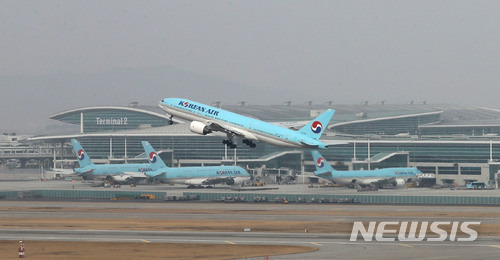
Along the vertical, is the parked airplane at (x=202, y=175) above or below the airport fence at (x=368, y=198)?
above

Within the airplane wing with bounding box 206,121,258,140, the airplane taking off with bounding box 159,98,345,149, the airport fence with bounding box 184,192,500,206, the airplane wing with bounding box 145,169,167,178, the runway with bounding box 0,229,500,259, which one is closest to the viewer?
the runway with bounding box 0,229,500,259

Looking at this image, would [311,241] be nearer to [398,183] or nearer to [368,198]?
[368,198]

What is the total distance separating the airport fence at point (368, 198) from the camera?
474ft

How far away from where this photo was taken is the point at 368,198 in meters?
151

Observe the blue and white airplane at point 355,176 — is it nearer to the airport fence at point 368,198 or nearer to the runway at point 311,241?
the airport fence at point 368,198

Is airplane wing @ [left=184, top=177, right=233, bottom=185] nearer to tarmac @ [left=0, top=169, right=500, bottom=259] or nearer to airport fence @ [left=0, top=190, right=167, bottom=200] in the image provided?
airport fence @ [left=0, top=190, right=167, bottom=200]

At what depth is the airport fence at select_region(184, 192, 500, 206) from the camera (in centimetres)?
14448

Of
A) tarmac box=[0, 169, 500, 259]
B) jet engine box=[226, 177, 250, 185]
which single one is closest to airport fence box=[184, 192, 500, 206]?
tarmac box=[0, 169, 500, 259]

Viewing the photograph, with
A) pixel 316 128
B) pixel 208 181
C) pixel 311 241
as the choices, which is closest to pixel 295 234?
pixel 311 241

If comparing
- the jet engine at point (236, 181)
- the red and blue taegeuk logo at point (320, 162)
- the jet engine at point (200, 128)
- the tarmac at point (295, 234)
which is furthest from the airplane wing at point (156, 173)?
the jet engine at point (200, 128)

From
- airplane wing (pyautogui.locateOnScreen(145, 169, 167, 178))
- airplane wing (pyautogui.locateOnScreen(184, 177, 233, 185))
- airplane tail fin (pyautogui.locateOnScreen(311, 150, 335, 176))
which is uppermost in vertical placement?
airplane tail fin (pyautogui.locateOnScreen(311, 150, 335, 176))

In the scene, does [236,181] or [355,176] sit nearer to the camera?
[355,176]

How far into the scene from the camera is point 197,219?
381 ft

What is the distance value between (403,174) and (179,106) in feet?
249
